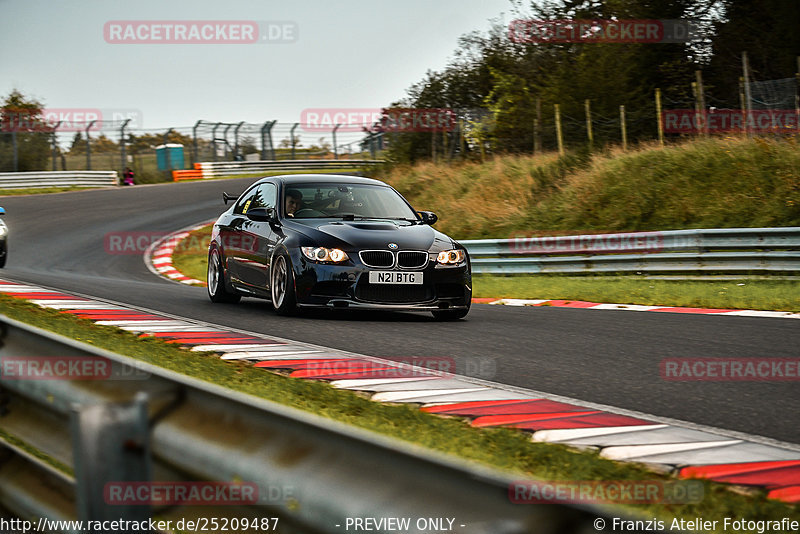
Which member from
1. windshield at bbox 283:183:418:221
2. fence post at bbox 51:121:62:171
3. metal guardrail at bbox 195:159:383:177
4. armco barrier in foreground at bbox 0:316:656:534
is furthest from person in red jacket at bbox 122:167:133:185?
armco barrier in foreground at bbox 0:316:656:534

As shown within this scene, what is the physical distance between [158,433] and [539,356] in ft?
16.9

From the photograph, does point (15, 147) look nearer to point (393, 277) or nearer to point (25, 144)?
point (25, 144)

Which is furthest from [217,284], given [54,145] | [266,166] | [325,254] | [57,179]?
[266,166]

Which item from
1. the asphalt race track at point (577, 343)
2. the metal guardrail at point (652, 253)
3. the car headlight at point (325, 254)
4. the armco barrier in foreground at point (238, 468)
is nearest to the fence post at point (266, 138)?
the metal guardrail at point (652, 253)

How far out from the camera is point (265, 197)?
11.4 metres

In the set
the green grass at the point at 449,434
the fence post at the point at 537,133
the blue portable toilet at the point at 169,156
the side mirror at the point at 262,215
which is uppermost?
the blue portable toilet at the point at 169,156

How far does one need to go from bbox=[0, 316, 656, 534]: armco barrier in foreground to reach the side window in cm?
788

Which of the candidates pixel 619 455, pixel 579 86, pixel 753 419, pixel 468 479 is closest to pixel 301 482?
pixel 468 479

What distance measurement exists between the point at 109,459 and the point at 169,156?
163 ft

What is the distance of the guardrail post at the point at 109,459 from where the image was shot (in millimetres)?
2369

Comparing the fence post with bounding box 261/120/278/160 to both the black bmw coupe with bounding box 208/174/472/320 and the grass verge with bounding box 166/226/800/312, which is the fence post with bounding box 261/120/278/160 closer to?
the grass verge with bounding box 166/226/800/312

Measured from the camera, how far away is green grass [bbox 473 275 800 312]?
11820 millimetres

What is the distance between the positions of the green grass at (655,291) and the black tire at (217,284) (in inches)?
166

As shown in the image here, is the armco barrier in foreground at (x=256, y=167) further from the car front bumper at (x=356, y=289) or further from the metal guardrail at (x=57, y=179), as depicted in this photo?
the car front bumper at (x=356, y=289)
